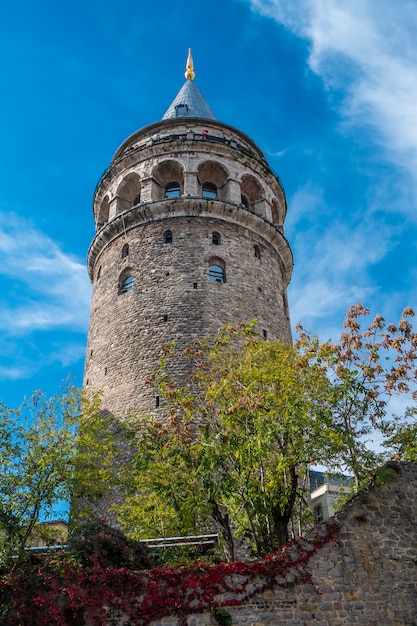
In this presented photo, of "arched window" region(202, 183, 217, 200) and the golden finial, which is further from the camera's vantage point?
the golden finial

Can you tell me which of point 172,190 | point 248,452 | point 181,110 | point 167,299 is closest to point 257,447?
point 248,452

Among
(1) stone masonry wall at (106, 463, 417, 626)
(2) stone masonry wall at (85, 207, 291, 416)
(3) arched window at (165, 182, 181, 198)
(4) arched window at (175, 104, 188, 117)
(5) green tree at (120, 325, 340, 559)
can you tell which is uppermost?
(4) arched window at (175, 104, 188, 117)

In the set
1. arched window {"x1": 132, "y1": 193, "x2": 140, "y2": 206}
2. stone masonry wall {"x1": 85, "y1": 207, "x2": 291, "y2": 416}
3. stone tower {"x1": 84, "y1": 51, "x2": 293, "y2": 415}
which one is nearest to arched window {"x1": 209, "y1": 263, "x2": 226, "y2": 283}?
stone tower {"x1": 84, "y1": 51, "x2": 293, "y2": 415}

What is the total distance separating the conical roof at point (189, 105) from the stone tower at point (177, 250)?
132 inches

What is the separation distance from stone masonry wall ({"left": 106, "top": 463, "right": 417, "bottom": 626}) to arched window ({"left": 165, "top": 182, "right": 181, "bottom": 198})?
595 inches

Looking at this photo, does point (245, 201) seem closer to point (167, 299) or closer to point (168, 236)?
point (168, 236)

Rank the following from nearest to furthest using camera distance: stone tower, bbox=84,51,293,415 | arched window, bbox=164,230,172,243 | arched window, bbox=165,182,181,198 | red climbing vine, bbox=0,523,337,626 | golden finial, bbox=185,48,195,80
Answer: red climbing vine, bbox=0,523,337,626
stone tower, bbox=84,51,293,415
arched window, bbox=164,230,172,243
arched window, bbox=165,182,181,198
golden finial, bbox=185,48,195,80

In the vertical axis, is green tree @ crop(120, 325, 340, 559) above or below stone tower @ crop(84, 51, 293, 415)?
below

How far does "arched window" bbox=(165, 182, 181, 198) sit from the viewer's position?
78.2ft

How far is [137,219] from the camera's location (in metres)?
22.4

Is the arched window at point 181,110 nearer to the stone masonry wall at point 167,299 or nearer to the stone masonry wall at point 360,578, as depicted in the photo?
the stone masonry wall at point 167,299

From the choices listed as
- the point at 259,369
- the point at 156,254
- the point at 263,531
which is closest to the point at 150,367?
the point at 156,254

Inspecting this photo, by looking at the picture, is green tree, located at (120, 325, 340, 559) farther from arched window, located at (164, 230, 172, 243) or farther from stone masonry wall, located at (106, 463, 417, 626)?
arched window, located at (164, 230, 172, 243)

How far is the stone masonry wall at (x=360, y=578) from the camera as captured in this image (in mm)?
10008
